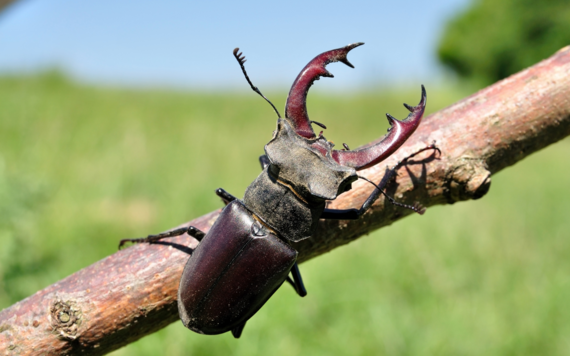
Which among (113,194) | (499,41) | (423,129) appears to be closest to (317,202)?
(423,129)

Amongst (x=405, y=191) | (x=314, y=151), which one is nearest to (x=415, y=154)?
(x=405, y=191)

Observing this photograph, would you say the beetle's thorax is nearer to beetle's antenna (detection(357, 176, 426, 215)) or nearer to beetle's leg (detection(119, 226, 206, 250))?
beetle's antenna (detection(357, 176, 426, 215))

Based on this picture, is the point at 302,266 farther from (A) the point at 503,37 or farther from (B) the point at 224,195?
(A) the point at 503,37

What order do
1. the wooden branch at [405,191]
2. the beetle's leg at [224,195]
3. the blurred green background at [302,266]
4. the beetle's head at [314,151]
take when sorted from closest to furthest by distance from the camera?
the wooden branch at [405,191]
the beetle's head at [314,151]
the beetle's leg at [224,195]
the blurred green background at [302,266]

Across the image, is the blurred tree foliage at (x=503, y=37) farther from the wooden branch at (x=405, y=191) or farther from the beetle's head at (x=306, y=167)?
the beetle's head at (x=306, y=167)

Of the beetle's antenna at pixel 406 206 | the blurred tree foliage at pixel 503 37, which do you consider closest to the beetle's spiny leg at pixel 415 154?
the beetle's antenna at pixel 406 206

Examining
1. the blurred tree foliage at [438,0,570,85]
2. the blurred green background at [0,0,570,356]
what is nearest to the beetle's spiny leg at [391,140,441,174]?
the blurred green background at [0,0,570,356]
